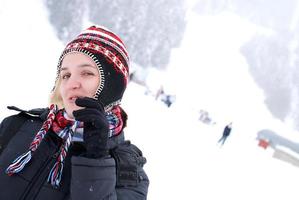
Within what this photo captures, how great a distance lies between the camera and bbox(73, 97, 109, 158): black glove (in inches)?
75.7

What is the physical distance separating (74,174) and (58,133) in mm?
332

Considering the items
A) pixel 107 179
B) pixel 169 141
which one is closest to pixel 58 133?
pixel 107 179

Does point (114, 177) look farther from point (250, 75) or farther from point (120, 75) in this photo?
point (250, 75)

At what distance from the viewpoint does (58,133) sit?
221cm

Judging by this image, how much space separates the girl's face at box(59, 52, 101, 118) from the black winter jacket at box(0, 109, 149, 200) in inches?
9.9

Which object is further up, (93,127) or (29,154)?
(93,127)

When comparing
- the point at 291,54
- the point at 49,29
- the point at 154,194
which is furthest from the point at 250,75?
the point at 154,194

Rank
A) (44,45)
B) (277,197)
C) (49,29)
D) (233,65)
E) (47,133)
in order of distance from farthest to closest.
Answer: (233,65) < (49,29) < (44,45) < (277,197) < (47,133)

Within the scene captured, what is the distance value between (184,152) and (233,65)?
8772cm

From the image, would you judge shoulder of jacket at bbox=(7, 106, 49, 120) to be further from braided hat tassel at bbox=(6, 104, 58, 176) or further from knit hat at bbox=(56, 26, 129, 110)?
knit hat at bbox=(56, 26, 129, 110)

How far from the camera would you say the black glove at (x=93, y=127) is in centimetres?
192

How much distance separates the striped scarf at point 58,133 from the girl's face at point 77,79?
0.30 ft

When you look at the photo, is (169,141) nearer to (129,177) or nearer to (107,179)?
(129,177)

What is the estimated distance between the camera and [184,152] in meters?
13.8
